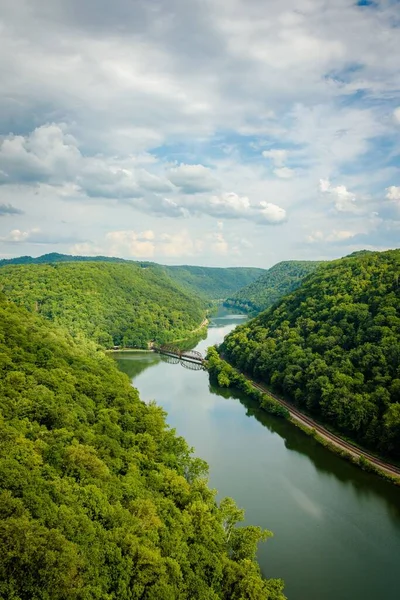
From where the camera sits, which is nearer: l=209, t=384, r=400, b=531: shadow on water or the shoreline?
l=209, t=384, r=400, b=531: shadow on water

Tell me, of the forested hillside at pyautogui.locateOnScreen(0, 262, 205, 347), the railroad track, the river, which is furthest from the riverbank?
the forested hillside at pyautogui.locateOnScreen(0, 262, 205, 347)

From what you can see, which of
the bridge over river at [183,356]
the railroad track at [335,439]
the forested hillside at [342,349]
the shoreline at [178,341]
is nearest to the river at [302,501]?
the railroad track at [335,439]

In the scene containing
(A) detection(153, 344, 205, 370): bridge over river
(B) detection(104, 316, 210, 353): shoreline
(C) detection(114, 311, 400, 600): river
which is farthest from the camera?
(B) detection(104, 316, 210, 353): shoreline

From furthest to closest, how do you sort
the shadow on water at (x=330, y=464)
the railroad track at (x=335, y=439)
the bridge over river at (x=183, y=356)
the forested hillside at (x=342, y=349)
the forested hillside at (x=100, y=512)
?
the bridge over river at (x=183, y=356) < the forested hillside at (x=342, y=349) < the railroad track at (x=335, y=439) < the shadow on water at (x=330, y=464) < the forested hillside at (x=100, y=512)

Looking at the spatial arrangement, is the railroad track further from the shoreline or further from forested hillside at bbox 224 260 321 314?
forested hillside at bbox 224 260 321 314

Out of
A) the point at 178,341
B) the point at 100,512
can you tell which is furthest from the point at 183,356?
the point at 100,512

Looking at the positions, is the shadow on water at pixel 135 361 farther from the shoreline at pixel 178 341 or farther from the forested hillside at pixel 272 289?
the forested hillside at pixel 272 289

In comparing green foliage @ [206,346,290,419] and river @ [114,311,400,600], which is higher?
green foliage @ [206,346,290,419]
